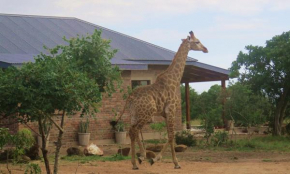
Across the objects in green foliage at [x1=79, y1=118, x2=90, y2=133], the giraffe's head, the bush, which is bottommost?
the bush

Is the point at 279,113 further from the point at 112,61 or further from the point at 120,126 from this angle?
the point at 112,61

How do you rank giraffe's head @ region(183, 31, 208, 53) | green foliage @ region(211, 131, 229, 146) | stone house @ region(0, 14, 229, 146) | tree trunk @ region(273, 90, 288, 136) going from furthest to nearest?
tree trunk @ region(273, 90, 288, 136) → stone house @ region(0, 14, 229, 146) → green foliage @ region(211, 131, 229, 146) → giraffe's head @ region(183, 31, 208, 53)

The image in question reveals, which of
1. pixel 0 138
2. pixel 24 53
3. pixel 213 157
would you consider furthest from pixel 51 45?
pixel 0 138

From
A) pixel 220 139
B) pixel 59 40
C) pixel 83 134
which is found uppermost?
pixel 59 40

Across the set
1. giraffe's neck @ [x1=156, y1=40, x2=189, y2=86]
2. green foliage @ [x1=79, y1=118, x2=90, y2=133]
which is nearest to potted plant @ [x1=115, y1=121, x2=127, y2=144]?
green foliage @ [x1=79, y1=118, x2=90, y2=133]

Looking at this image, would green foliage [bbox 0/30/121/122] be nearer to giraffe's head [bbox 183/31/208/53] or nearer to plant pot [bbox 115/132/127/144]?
giraffe's head [bbox 183/31/208/53]

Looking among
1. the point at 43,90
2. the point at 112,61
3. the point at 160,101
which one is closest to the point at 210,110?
the point at 112,61

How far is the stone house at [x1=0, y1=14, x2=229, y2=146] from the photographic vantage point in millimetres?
17797

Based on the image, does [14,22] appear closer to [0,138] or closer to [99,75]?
[99,75]

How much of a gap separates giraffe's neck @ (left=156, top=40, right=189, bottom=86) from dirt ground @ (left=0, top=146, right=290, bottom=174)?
6.66 feet

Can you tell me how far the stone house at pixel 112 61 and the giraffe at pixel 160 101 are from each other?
4.98 meters

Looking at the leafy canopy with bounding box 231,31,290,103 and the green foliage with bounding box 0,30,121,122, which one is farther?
the leafy canopy with bounding box 231,31,290,103

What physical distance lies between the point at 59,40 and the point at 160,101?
32.6 feet

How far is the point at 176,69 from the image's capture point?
12234mm
